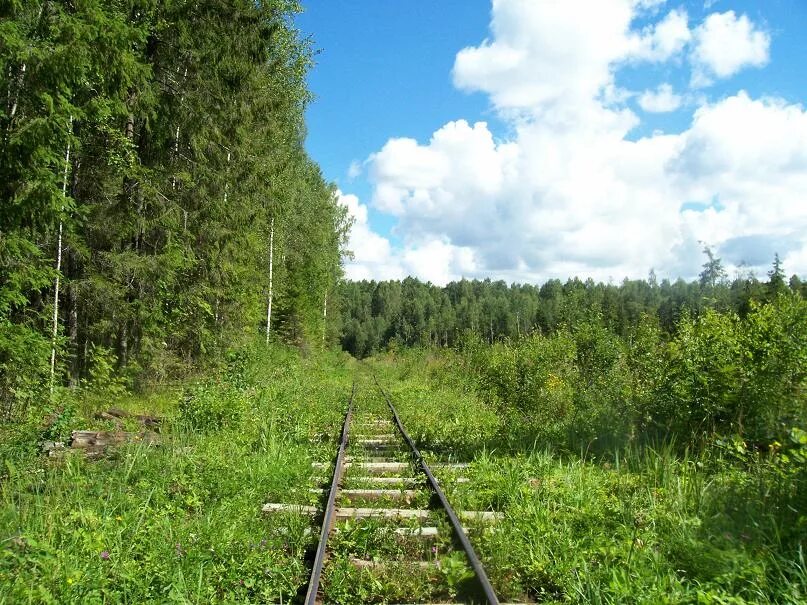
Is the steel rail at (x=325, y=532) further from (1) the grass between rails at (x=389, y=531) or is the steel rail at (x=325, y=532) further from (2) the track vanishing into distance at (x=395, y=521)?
(1) the grass between rails at (x=389, y=531)

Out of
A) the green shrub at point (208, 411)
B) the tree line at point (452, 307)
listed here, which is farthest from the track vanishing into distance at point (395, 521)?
the tree line at point (452, 307)

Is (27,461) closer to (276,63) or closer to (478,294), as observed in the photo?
(276,63)

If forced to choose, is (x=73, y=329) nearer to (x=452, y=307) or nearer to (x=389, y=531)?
(x=389, y=531)

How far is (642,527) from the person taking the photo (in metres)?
5.09

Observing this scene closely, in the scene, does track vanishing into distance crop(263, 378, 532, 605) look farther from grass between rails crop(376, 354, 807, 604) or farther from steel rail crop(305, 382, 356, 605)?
grass between rails crop(376, 354, 807, 604)

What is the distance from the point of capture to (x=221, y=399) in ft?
34.4

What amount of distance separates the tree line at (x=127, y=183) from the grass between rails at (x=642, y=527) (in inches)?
275

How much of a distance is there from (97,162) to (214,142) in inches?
115

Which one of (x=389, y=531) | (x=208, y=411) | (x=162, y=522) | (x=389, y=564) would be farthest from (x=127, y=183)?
(x=389, y=564)

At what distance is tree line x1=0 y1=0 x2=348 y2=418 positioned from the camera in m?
8.30

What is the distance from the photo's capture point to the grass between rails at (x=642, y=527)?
12.8 ft

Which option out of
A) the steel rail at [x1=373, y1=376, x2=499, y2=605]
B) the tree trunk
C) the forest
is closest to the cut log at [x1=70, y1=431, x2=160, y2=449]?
the forest

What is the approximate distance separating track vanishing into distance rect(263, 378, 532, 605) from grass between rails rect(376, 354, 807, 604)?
249mm

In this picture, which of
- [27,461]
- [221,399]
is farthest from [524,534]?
[221,399]
